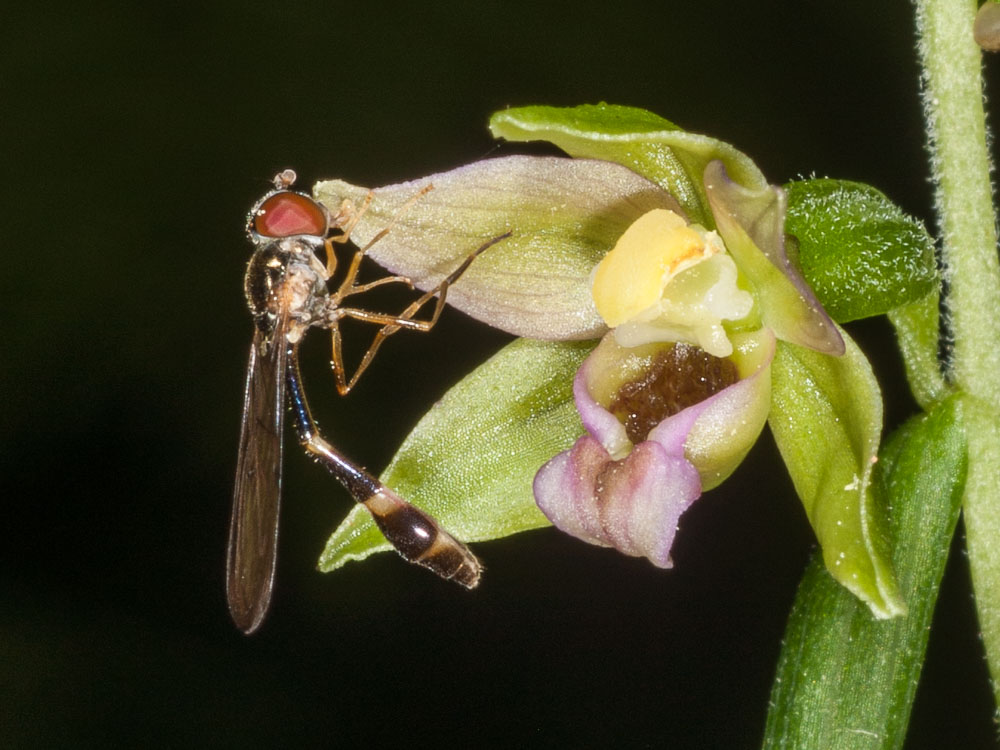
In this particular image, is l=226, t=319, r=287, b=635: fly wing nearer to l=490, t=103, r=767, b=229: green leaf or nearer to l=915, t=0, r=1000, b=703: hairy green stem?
l=490, t=103, r=767, b=229: green leaf

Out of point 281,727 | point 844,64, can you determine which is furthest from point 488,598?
point 844,64

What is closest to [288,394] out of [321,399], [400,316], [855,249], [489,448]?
[400,316]

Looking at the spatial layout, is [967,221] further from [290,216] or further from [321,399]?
[321,399]

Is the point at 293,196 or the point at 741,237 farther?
the point at 293,196

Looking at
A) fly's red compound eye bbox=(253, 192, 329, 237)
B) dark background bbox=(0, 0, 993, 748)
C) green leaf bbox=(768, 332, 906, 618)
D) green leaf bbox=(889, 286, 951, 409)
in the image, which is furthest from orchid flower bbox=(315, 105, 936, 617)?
dark background bbox=(0, 0, 993, 748)

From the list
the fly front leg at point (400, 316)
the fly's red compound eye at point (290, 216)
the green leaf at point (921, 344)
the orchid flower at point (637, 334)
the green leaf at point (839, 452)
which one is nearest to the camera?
the green leaf at point (839, 452)

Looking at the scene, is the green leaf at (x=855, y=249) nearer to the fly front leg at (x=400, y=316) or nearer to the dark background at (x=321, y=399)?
the fly front leg at (x=400, y=316)

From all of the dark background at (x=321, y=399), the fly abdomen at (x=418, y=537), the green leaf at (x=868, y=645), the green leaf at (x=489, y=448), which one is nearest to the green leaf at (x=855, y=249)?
→ the green leaf at (x=868, y=645)

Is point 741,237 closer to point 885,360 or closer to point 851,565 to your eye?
point 851,565
